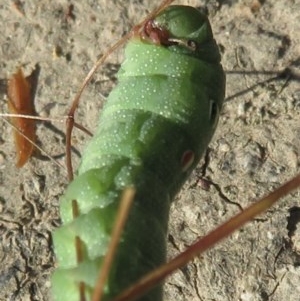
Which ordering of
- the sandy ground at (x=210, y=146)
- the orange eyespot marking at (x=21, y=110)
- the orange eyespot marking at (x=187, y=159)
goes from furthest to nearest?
the orange eyespot marking at (x=21, y=110), the sandy ground at (x=210, y=146), the orange eyespot marking at (x=187, y=159)

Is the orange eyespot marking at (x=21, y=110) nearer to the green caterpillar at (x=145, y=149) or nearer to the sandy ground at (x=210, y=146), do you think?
the sandy ground at (x=210, y=146)

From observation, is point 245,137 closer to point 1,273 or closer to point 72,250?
point 1,273

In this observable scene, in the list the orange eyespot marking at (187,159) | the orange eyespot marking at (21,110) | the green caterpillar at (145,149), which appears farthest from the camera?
the orange eyespot marking at (21,110)

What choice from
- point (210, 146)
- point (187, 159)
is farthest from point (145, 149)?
point (210, 146)

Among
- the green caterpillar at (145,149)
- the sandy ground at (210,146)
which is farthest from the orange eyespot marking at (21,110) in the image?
the green caterpillar at (145,149)

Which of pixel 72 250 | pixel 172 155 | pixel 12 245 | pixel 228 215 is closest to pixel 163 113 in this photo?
pixel 172 155

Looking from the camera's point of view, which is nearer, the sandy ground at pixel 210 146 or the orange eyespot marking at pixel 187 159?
the orange eyespot marking at pixel 187 159
